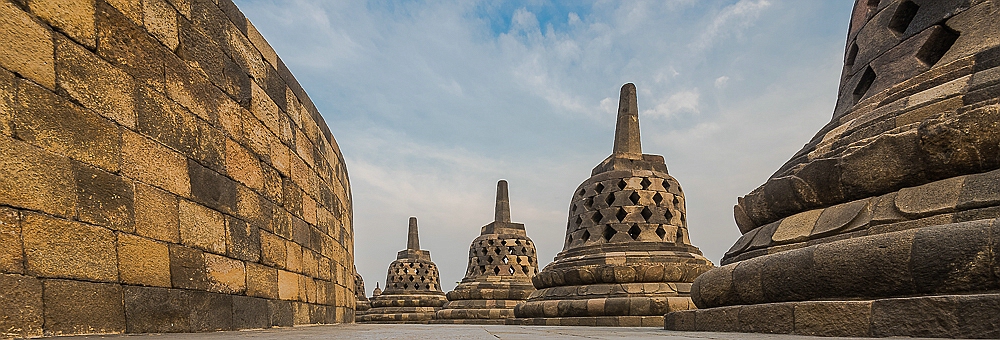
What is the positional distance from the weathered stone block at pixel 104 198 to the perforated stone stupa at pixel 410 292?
1684 cm

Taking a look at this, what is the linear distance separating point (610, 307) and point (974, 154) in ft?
19.0

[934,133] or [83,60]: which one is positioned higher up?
[83,60]

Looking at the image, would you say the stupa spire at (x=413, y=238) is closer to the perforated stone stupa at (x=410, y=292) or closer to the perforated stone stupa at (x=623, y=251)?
the perforated stone stupa at (x=410, y=292)

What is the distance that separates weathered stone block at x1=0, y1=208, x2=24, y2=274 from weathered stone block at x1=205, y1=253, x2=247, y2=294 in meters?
1.37

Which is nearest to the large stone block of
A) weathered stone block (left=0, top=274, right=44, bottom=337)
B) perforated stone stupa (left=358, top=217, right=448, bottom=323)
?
weathered stone block (left=0, top=274, right=44, bottom=337)

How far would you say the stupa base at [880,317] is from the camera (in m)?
2.29

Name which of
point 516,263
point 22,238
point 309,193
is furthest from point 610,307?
point 516,263

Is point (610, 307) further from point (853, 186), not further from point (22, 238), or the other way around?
point (22, 238)

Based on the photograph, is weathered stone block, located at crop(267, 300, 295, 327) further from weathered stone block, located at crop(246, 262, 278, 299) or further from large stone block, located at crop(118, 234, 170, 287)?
large stone block, located at crop(118, 234, 170, 287)

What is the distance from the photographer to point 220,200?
165 inches

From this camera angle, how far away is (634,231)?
30.0 feet

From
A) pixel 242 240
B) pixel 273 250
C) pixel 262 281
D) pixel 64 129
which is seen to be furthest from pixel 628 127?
pixel 64 129

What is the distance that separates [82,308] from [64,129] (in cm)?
80

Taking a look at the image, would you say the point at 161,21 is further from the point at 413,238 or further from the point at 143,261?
the point at 413,238
